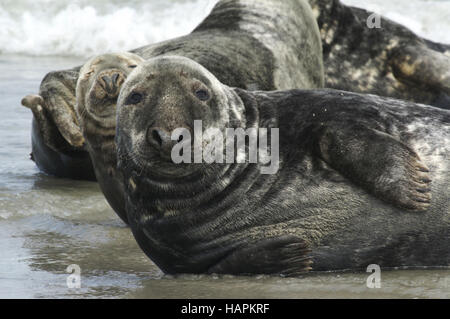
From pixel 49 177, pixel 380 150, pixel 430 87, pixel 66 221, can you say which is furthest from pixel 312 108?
pixel 430 87

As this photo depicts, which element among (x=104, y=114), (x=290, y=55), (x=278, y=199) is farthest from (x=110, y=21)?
(x=278, y=199)

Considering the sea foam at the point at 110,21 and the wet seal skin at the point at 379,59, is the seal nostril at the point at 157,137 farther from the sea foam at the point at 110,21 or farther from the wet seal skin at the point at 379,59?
the sea foam at the point at 110,21

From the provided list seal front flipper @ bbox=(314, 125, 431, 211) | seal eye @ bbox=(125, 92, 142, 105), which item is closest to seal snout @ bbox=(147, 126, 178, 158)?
seal eye @ bbox=(125, 92, 142, 105)

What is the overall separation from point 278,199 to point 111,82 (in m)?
1.65

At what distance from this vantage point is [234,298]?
4379 millimetres

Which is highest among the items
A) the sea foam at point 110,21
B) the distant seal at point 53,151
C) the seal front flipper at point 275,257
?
the seal front flipper at point 275,257

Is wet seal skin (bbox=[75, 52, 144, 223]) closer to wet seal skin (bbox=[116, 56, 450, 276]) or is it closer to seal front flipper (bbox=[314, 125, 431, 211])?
wet seal skin (bbox=[116, 56, 450, 276])

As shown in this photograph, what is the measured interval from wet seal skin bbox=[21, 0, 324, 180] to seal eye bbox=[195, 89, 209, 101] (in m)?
2.35

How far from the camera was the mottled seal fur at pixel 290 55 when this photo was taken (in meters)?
7.33

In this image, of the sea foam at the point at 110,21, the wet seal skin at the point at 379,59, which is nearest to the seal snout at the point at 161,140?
the wet seal skin at the point at 379,59

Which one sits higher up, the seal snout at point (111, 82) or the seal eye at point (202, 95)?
the seal eye at point (202, 95)

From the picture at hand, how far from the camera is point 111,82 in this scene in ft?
19.5
